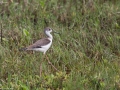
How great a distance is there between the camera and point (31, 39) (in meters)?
6.41

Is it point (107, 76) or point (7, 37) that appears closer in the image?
point (107, 76)

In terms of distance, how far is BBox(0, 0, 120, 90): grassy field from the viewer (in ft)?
16.9

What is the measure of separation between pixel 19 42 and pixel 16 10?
110cm

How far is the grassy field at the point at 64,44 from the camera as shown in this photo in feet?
16.9

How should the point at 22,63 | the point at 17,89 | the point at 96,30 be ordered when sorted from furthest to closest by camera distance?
the point at 96,30 < the point at 22,63 < the point at 17,89

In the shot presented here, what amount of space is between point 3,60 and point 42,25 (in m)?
1.41

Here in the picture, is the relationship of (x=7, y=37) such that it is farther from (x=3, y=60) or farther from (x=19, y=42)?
(x=3, y=60)

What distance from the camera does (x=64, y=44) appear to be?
21.0ft

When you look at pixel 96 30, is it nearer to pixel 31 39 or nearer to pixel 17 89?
pixel 31 39

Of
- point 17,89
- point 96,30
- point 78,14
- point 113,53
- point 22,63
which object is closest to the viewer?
point 17,89

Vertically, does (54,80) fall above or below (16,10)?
below

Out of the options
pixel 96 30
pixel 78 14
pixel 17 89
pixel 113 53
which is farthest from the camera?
pixel 78 14

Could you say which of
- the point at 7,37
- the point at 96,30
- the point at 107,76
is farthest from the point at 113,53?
the point at 7,37

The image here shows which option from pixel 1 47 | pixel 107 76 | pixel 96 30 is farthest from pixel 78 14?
pixel 107 76
